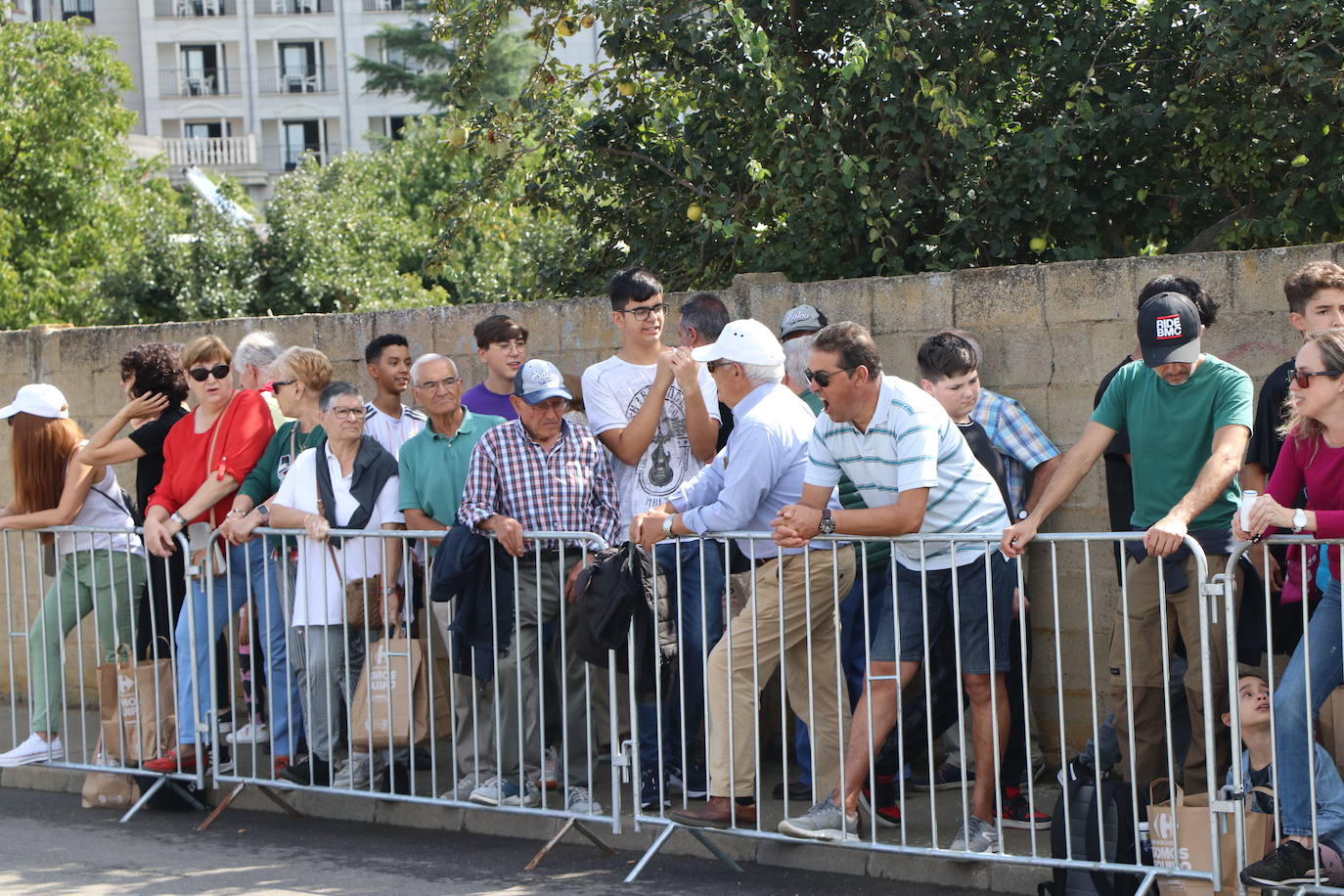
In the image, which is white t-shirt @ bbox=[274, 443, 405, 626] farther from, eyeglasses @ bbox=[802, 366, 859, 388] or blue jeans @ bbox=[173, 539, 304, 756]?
eyeglasses @ bbox=[802, 366, 859, 388]

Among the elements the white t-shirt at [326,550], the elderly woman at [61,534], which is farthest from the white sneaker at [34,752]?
the white t-shirt at [326,550]

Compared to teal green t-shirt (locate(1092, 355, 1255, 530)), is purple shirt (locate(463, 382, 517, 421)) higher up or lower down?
higher up

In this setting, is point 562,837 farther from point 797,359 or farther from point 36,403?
point 36,403

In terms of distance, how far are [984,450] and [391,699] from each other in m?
2.56

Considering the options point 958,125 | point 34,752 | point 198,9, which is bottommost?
point 34,752

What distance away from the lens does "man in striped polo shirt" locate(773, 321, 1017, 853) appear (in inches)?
222

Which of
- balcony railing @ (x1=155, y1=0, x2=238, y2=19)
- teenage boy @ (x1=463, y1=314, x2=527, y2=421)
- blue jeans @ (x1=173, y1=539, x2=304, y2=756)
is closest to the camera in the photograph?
blue jeans @ (x1=173, y1=539, x2=304, y2=756)

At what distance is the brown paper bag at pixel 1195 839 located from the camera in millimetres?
5055

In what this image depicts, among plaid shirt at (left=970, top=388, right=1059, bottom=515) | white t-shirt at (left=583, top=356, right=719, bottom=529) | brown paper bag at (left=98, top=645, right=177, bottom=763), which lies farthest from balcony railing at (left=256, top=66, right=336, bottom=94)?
plaid shirt at (left=970, top=388, right=1059, bottom=515)

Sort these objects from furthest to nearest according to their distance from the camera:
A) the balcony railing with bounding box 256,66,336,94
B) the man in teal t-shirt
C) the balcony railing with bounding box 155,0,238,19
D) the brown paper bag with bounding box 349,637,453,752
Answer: the balcony railing with bounding box 256,66,336,94
the balcony railing with bounding box 155,0,238,19
the brown paper bag with bounding box 349,637,453,752
the man in teal t-shirt

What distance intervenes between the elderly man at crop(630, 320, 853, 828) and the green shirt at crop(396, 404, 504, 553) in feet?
3.80

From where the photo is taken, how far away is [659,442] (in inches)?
271

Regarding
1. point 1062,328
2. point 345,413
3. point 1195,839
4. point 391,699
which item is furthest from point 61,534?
point 1195,839

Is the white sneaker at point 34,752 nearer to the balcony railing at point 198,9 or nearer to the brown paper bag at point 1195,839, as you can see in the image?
the brown paper bag at point 1195,839
